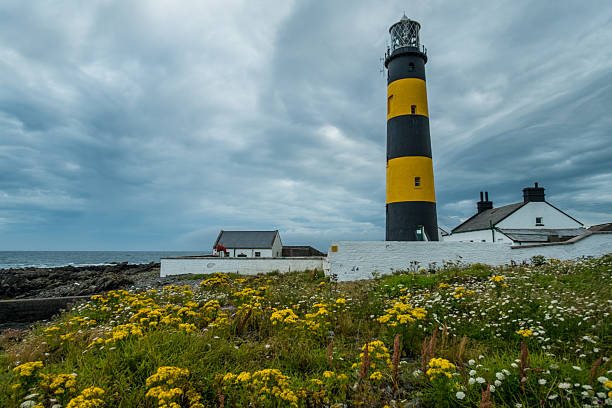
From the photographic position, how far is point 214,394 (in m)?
3.83

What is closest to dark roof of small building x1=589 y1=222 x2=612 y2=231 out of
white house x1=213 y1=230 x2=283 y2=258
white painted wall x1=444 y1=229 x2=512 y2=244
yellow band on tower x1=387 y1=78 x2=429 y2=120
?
white painted wall x1=444 y1=229 x2=512 y2=244

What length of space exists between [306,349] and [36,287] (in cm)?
2776

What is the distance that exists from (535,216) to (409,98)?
14998 millimetres

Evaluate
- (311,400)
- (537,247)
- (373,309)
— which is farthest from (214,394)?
(537,247)

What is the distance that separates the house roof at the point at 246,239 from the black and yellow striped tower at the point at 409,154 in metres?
16.7

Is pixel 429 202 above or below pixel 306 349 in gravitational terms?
above

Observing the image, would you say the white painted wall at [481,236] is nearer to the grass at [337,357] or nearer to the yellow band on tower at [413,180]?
the yellow band on tower at [413,180]

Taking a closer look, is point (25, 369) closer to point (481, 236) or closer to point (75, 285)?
point (75, 285)

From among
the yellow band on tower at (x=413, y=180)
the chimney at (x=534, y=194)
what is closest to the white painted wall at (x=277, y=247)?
the yellow band on tower at (x=413, y=180)

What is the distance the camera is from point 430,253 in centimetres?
1555

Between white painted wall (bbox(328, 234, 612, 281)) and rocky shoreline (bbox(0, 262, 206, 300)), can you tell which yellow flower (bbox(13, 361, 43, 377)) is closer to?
white painted wall (bbox(328, 234, 612, 281))

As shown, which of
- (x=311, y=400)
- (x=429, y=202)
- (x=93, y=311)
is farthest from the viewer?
(x=429, y=202)

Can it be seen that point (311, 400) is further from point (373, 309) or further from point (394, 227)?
point (394, 227)

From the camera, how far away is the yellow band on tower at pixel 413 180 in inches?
687
